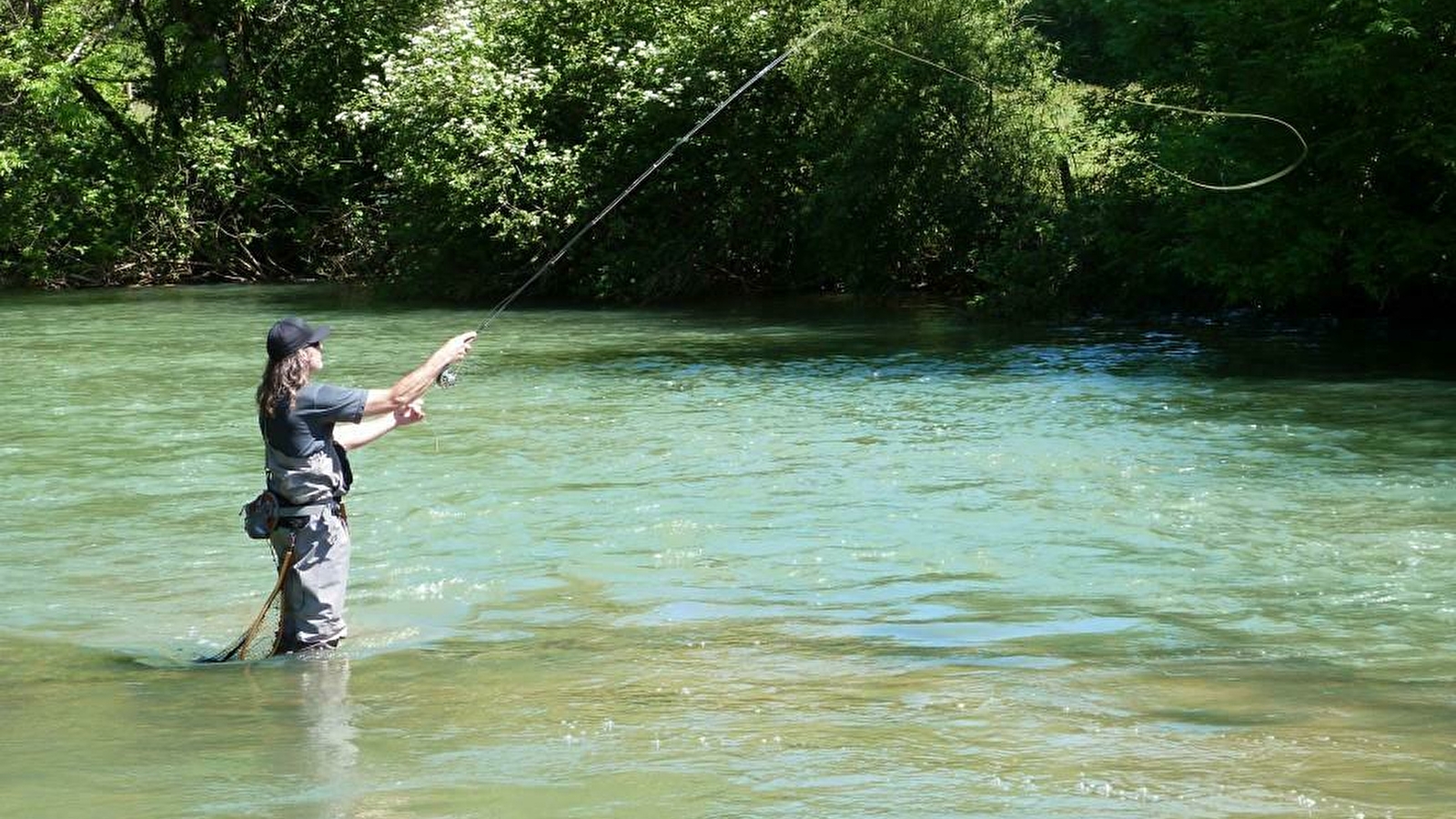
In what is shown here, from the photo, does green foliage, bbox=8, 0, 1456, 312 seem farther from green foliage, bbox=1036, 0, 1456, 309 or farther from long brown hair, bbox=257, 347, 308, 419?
long brown hair, bbox=257, 347, 308, 419

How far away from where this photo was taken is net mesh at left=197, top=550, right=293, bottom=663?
7305mm

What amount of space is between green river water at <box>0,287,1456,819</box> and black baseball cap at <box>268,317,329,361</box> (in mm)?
1244

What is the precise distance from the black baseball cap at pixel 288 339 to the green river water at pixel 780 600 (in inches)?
49.0

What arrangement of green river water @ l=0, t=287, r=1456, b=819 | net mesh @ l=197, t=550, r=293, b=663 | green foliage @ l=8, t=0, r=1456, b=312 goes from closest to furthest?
1. green river water @ l=0, t=287, r=1456, b=819
2. net mesh @ l=197, t=550, r=293, b=663
3. green foliage @ l=8, t=0, r=1456, b=312

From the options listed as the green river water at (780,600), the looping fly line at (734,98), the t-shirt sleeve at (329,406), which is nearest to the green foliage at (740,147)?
the looping fly line at (734,98)

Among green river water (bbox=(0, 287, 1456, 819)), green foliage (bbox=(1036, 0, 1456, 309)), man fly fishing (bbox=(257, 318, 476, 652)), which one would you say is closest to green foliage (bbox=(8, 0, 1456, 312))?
green foliage (bbox=(1036, 0, 1456, 309))

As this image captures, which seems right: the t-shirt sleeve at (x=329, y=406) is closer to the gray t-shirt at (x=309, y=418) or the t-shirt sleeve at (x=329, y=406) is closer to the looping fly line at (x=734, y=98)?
the gray t-shirt at (x=309, y=418)

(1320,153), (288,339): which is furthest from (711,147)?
(288,339)

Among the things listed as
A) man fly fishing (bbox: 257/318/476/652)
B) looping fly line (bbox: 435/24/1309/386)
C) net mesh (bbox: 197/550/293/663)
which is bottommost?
net mesh (bbox: 197/550/293/663)

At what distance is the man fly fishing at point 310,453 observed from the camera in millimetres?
7211

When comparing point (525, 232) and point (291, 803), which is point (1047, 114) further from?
point (291, 803)

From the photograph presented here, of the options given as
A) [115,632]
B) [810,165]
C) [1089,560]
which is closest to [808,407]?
[1089,560]

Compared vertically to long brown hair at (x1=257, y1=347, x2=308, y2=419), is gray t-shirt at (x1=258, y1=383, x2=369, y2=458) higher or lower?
lower

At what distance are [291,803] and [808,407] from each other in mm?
10586
